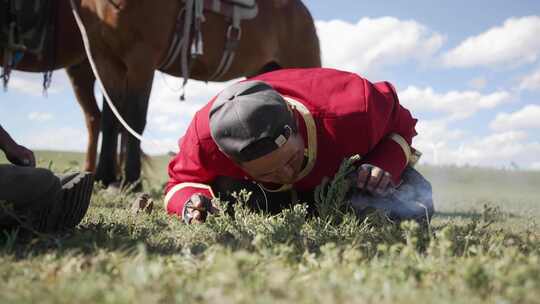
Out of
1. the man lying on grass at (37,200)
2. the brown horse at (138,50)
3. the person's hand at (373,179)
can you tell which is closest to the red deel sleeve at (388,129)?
the person's hand at (373,179)

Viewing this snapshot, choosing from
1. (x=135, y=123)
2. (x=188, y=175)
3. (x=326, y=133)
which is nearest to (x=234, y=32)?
(x=135, y=123)

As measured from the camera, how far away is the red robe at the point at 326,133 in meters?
2.47

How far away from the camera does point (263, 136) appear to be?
2096 millimetres

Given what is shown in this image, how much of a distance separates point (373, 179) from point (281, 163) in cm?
42

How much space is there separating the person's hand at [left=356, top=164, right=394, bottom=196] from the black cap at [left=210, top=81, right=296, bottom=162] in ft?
1.22

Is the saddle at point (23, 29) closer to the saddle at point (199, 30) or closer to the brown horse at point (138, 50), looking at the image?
the brown horse at point (138, 50)

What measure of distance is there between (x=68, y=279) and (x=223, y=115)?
1113 millimetres

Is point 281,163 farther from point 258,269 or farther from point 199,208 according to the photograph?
point 258,269

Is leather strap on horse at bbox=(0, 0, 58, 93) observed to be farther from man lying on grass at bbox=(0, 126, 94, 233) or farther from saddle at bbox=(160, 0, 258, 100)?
man lying on grass at bbox=(0, 126, 94, 233)

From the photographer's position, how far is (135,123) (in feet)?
13.3

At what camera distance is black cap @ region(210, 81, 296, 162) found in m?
2.11

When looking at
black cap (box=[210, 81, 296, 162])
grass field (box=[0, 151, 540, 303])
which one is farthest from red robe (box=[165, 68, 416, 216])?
grass field (box=[0, 151, 540, 303])

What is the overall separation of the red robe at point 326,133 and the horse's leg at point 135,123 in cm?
133

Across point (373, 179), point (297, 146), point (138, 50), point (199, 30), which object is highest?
point (199, 30)
